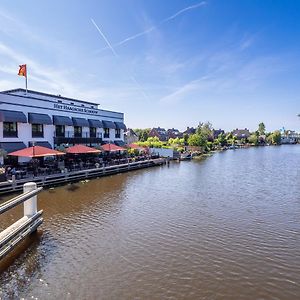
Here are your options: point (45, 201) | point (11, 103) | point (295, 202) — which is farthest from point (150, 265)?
point (11, 103)

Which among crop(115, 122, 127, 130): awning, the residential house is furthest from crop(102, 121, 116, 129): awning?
the residential house

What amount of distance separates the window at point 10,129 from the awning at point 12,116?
824 mm

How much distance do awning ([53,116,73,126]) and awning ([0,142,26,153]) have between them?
591 centimetres

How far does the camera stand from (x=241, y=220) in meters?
16.9

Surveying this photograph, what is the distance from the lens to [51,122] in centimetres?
3456

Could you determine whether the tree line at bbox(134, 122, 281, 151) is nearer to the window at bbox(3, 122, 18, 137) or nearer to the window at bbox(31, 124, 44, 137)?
the window at bbox(31, 124, 44, 137)

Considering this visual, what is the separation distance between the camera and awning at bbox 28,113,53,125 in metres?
31.9

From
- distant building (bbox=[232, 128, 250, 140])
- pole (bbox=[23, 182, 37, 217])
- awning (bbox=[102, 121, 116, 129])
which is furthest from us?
distant building (bbox=[232, 128, 250, 140])

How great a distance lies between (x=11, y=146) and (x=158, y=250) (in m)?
23.0

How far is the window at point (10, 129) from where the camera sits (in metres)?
29.2

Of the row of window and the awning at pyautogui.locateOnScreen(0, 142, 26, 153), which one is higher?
the row of window

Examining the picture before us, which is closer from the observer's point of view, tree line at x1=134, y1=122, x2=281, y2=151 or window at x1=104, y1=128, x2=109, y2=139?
window at x1=104, y1=128, x2=109, y2=139

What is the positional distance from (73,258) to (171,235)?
16.5ft

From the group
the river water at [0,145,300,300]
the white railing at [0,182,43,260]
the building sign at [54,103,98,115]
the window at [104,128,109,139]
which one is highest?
the building sign at [54,103,98,115]
